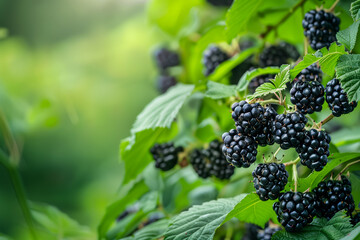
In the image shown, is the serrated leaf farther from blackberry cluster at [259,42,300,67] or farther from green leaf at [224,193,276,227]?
green leaf at [224,193,276,227]

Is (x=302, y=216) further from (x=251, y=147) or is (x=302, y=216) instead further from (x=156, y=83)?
(x=156, y=83)

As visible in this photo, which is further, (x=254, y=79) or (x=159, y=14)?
(x=159, y=14)

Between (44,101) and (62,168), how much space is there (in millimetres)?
2594

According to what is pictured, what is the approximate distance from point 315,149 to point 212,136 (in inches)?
28.6

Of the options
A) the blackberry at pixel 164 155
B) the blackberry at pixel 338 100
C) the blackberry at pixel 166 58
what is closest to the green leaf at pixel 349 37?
the blackberry at pixel 338 100

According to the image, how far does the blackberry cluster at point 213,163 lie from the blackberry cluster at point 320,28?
0.51 meters

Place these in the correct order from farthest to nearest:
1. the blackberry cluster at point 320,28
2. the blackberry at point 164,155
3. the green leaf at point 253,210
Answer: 1. the blackberry at point 164,155
2. the blackberry cluster at point 320,28
3. the green leaf at point 253,210

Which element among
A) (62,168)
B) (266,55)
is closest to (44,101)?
(266,55)

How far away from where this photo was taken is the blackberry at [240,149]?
3.73 feet

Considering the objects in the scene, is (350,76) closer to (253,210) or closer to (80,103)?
(253,210)

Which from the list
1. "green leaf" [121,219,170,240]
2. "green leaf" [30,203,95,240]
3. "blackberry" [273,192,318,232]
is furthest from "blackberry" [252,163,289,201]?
"green leaf" [30,203,95,240]

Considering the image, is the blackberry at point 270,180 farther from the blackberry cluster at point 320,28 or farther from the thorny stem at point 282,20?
the thorny stem at point 282,20

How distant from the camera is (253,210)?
1.31m

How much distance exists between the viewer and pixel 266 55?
161 cm
